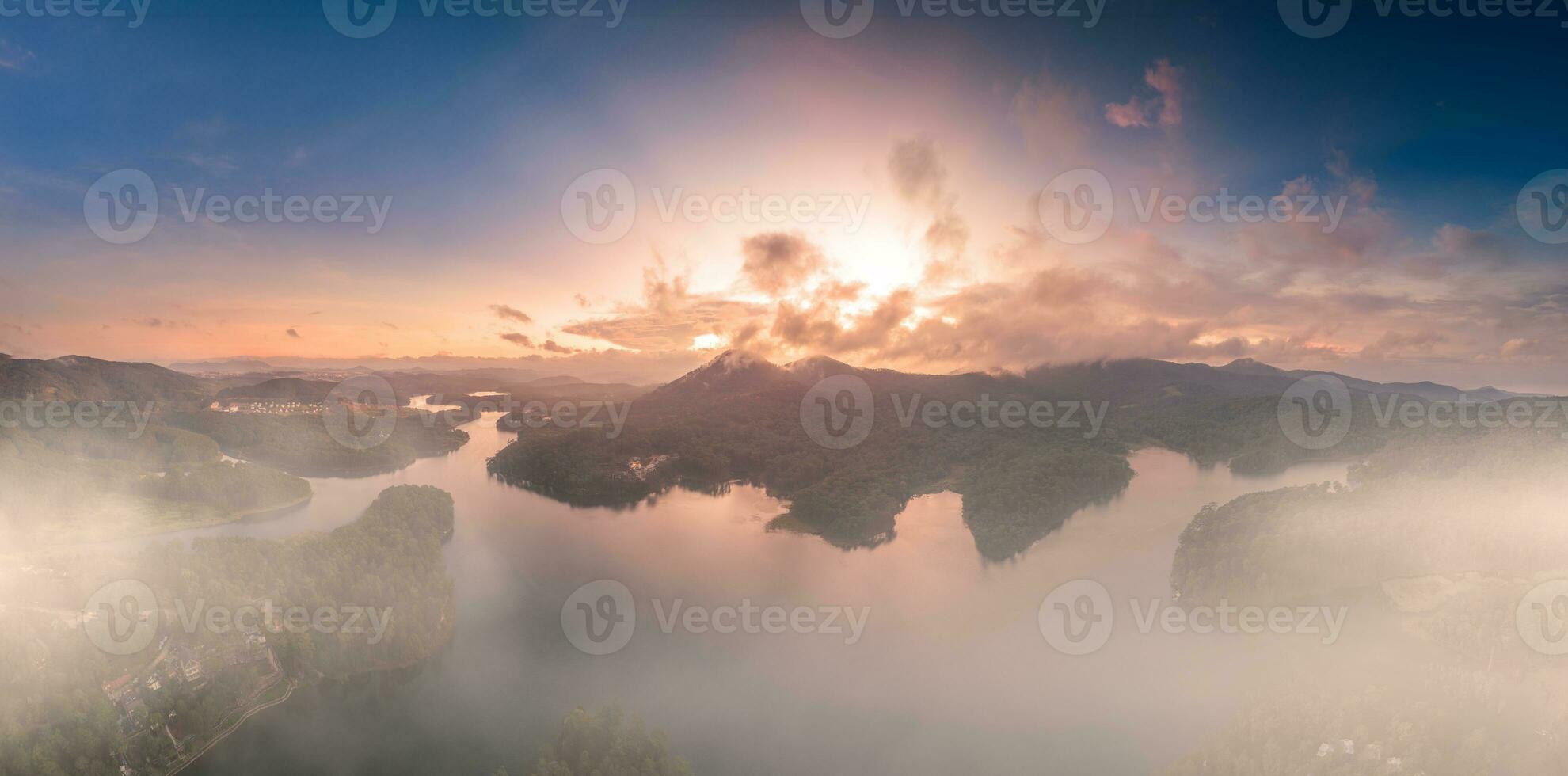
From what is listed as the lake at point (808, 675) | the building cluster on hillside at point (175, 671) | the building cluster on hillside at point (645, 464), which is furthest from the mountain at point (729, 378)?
the building cluster on hillside at point (175, 671)

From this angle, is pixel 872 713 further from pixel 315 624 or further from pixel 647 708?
pixel 315 624

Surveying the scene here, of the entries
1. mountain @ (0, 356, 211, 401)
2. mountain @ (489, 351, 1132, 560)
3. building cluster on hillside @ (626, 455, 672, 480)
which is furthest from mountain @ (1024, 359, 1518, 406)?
mountain @ (0, 356, 211, 401)

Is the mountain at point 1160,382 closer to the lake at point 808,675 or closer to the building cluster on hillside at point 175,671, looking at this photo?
the lake at point 808,675

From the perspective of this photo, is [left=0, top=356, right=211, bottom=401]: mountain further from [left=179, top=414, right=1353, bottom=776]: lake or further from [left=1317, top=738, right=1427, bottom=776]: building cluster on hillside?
[left=1317, top=738, right=1427, bottom=776]: building cluster on hillside

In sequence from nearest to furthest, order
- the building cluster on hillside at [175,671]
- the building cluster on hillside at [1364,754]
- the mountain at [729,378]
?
the building cluster on hillside at [1364,754], the building cluster on hillside at [175,671], the mountain at [729,378]

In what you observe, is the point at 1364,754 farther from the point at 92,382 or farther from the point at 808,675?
the point at 92,382

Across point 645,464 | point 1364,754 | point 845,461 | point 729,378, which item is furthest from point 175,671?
point 729,378
